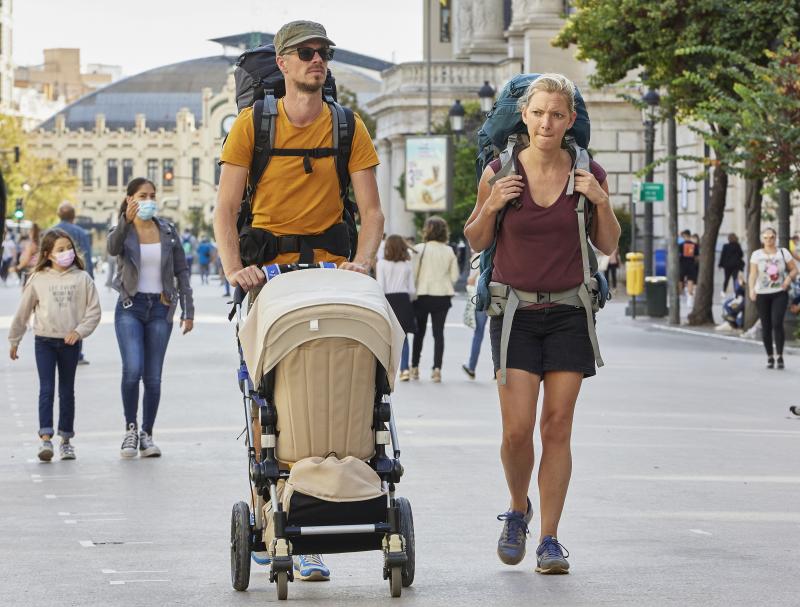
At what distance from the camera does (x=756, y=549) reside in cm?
879

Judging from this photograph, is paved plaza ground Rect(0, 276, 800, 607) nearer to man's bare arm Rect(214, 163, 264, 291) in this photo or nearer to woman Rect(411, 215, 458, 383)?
man's bare arm Rect(214, 163, 264, 291)

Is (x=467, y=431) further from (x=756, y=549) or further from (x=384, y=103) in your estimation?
(x=384, y=103)

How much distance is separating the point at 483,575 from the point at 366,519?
3.41 feet

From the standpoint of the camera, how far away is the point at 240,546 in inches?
292

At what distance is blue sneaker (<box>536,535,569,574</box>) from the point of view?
7.91 meters

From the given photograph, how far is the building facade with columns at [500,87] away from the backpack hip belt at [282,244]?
39184 millimetres

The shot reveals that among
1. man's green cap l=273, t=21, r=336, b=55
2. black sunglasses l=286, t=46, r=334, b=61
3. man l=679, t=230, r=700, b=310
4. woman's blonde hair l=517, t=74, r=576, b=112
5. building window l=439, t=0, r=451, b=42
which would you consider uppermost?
building window l=439, t=0, r=451, b=42

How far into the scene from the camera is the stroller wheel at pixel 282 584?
23.7 feet

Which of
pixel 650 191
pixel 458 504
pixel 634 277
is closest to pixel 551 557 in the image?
pixel 458 504

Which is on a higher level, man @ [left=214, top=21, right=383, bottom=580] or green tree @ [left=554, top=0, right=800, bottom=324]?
green tree @ [left=554, top=0, right=800, bottom=324]

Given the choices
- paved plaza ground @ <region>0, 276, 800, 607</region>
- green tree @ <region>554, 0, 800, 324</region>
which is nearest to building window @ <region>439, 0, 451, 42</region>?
green tree @ <region>554, 0, 800, 324</region>

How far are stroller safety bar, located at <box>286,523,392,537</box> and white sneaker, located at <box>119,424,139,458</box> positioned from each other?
597cm

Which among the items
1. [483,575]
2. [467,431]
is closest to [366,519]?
[483,575]

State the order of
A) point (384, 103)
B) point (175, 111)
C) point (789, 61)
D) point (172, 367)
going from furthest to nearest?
1. point (175, 111)
2. point (384, 103)
3. point (789, 61)
4. point (172, 367)
